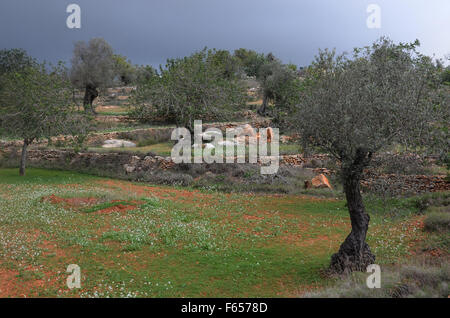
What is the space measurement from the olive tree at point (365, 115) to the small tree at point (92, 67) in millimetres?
47375

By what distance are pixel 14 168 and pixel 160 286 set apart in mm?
24521

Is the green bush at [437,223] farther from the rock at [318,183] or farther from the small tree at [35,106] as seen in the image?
the small tree at [35,106]

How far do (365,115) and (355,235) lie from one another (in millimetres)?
3150

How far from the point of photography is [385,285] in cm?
739

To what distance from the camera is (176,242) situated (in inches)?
467

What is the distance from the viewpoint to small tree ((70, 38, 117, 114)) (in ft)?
171

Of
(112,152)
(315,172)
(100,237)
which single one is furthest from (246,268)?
(112,152)

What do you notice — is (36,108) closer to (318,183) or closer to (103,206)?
(103,206)

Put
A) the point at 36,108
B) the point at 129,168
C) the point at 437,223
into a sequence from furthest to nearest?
the point at 129,168
the point at 36,108
the point at 437,223

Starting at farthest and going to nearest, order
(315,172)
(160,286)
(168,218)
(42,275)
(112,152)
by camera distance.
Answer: (112,152) < (315,172) < (168,218) < (42,275) < (160,286)

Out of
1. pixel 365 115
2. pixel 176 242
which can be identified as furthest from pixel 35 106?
pixel 365 115

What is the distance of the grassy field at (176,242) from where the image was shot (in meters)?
8.76
